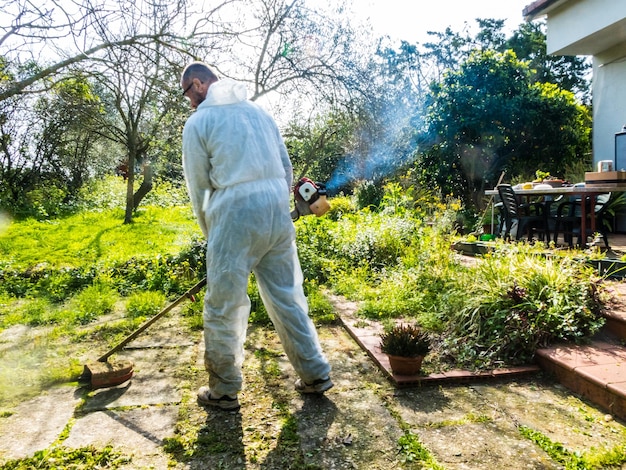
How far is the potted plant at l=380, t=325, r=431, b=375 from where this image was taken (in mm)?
2713

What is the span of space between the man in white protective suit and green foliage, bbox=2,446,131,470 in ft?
1.82

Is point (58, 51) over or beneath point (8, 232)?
over

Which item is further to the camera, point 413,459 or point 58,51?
point 58,51

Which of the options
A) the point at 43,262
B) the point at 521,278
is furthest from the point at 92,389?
the point at 43,262

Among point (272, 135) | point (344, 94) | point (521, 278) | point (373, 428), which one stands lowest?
point (373, 428)

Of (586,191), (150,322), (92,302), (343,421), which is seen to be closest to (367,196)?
(586,191)

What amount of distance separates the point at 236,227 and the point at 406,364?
1.26 meters

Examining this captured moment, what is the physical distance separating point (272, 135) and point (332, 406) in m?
1.50

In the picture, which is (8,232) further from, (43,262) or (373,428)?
(373,428)

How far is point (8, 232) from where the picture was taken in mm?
8883

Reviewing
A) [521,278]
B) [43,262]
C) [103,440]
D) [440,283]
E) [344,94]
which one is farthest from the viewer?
[344,94]

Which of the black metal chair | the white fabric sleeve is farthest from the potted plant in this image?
the black metal chair

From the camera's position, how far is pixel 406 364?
272cm

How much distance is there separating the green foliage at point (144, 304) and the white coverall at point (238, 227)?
2.10m
